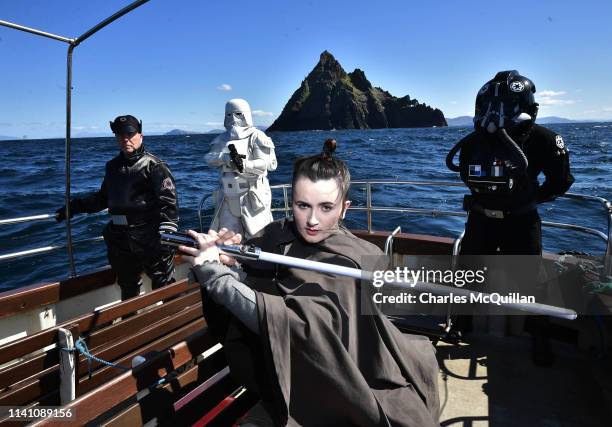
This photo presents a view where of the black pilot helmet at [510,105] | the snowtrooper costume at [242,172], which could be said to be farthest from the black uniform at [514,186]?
the snowtrooper costume at [242,172]

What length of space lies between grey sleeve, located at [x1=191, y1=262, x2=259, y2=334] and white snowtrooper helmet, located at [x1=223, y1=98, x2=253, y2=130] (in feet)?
9.85

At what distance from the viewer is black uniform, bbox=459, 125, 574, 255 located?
2777 millimetres

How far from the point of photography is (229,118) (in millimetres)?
4234

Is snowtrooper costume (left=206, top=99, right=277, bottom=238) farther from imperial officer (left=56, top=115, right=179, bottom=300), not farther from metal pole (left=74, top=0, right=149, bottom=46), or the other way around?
metal pole (left=74, top=0, right=149, bottom=46)

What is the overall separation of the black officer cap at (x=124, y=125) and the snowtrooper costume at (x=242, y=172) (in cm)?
88

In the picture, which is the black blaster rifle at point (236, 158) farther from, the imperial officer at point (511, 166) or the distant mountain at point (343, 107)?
the distant mountain at point (343, 107)

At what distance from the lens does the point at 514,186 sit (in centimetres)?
276

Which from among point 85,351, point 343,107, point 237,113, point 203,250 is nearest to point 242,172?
point 237,113

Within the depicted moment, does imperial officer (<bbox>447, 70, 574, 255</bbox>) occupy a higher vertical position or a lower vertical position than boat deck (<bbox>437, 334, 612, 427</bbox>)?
higher

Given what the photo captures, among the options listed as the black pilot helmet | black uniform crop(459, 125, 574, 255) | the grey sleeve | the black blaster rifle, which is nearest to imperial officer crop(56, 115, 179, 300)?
the black blaster rifle

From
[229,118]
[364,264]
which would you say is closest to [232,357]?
[364,264]

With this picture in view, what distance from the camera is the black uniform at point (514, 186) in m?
2.78

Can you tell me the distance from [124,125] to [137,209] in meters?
0.73

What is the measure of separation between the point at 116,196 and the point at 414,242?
3.02 metres
